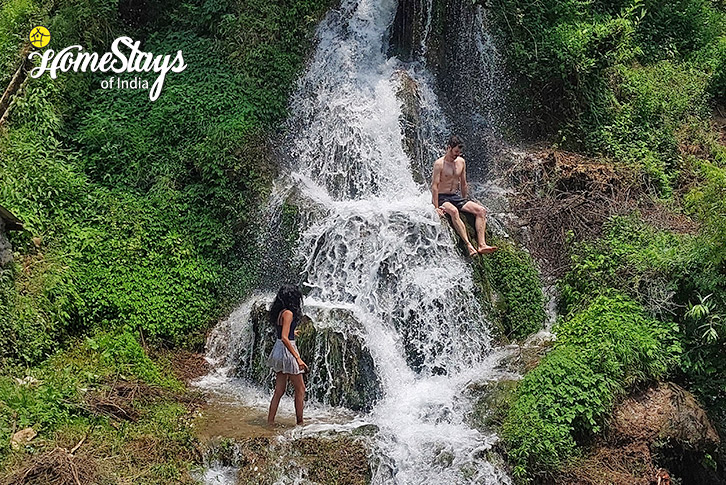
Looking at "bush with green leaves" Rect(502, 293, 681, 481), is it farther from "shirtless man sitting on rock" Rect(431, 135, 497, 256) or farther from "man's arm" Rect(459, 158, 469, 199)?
"man's arm" Rect(459, 158, 469, 199)

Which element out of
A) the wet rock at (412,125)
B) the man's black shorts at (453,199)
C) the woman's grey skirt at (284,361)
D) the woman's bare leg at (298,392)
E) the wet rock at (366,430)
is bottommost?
the wet rock at (366,430)

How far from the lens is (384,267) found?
8.76 m

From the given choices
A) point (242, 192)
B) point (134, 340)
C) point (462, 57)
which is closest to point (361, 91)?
point (462, 57)

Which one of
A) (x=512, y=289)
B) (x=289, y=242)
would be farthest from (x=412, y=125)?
(x=512, y=289)

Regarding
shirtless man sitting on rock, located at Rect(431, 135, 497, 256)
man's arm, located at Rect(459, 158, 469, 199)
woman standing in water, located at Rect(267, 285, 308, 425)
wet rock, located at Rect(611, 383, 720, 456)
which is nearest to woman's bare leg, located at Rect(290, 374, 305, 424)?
woman standing in water, located at Rect(267, 285, 308, 425)

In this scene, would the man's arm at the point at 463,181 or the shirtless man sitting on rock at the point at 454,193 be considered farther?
the man's arm at the point at 463,181

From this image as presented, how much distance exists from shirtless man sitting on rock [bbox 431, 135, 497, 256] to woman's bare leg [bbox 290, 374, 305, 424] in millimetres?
2973

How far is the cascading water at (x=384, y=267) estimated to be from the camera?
699 cm

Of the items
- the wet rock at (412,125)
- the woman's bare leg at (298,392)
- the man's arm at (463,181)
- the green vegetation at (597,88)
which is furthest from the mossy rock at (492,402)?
the green vegetation at (597,88)

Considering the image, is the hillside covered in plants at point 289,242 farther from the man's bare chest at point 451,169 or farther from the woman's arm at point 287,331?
the man's bare chest at point 451,169

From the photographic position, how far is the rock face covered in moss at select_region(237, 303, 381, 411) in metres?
7.85

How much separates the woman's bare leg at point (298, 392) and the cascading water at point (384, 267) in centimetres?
77

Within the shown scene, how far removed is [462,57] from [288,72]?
9.73 ft

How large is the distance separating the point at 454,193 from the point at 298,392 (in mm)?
3550
